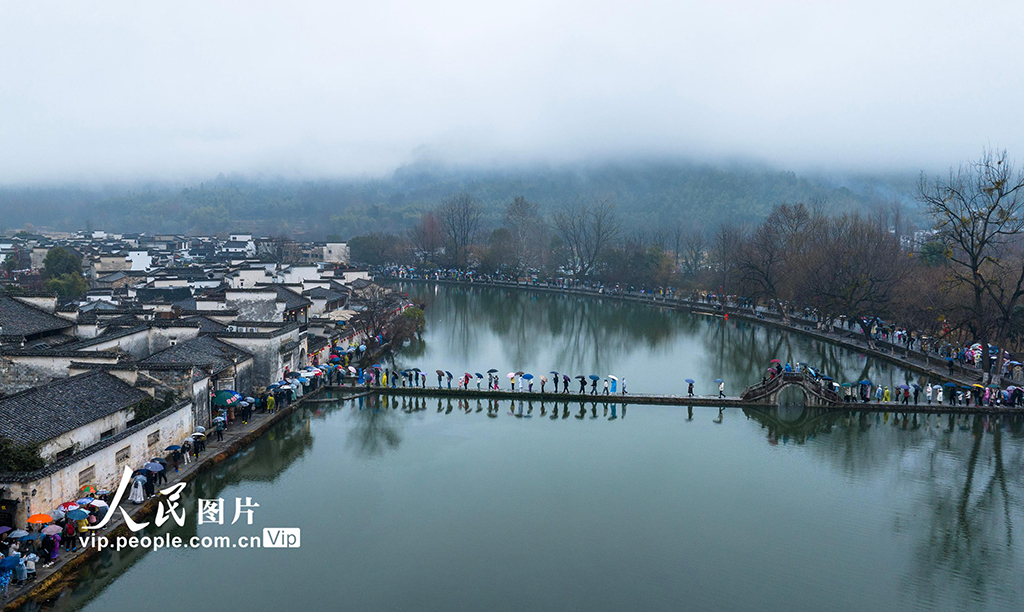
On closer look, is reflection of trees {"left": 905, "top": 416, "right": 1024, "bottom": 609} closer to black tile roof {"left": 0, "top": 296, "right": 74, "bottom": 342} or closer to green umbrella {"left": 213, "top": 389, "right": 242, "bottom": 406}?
green umbrella {"left": 213, "top": 389, "right": 242, "bottom": 406}

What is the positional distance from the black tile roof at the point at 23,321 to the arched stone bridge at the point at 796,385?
23196mm

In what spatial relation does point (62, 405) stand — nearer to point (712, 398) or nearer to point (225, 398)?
point (225, 398)

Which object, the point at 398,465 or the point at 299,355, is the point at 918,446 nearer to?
the point at 398,465

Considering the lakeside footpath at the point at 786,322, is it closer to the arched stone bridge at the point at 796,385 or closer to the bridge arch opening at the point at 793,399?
the arched stone bridge at the point at 796,385

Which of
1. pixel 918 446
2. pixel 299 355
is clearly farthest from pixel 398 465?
pixel 918 446

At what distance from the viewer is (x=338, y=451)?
19203 millimetres

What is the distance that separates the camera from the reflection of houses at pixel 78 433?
1254cm

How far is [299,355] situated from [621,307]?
32916 millimetres

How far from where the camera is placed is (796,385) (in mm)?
24281

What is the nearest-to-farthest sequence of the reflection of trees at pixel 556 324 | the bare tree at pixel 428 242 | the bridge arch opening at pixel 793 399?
1. the bridge arch opening at pixel 793 399
2. the reflection of trees at pixel 556 324
3. the bare tree at pixel 428 242

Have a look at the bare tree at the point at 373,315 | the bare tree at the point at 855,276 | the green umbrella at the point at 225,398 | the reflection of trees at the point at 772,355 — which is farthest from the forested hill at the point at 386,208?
the green umbrella at the point at 225,398

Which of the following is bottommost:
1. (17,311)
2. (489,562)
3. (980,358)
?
(489,562)

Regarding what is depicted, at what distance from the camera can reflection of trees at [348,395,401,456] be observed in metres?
19.6

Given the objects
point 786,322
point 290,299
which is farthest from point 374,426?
point 786,322
